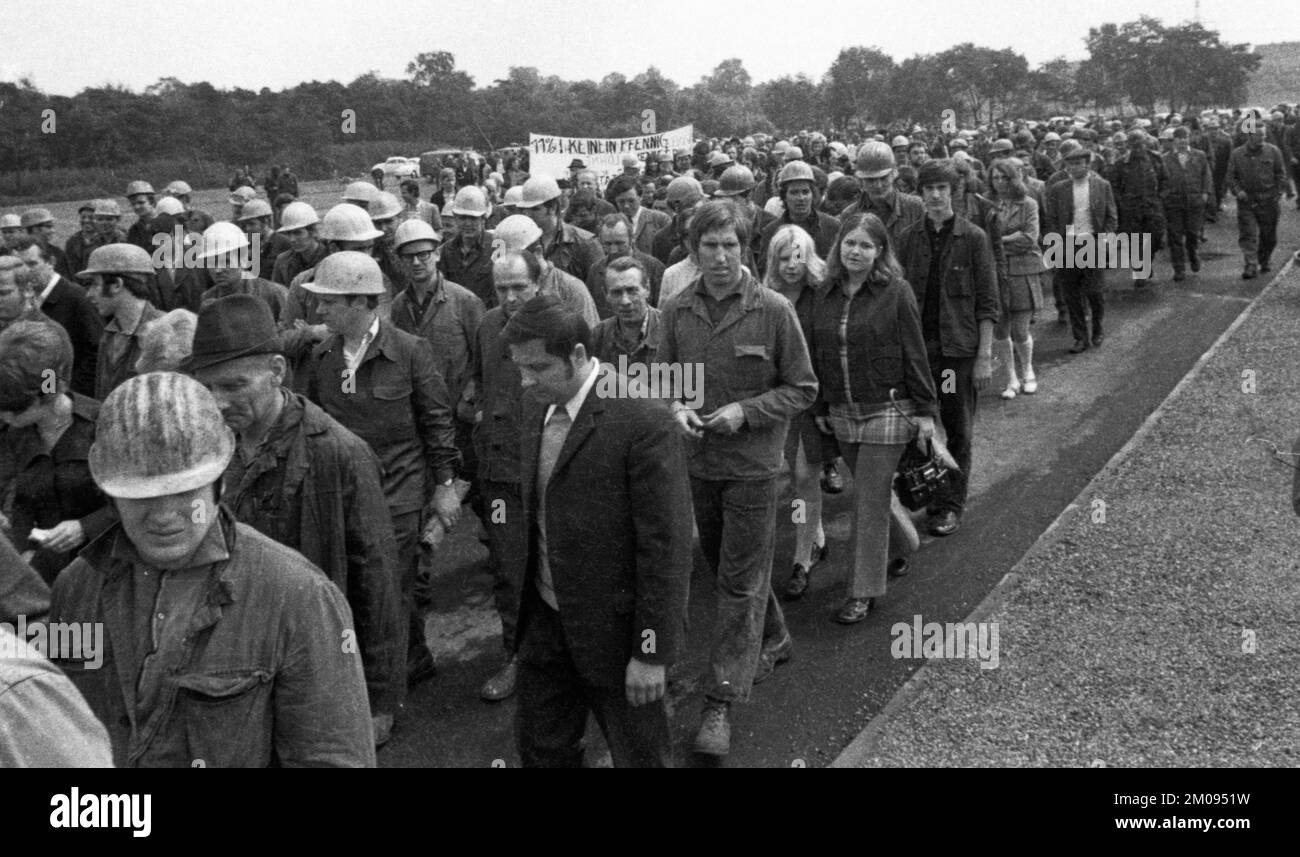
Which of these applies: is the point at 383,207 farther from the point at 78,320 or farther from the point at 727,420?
the point at 727,420

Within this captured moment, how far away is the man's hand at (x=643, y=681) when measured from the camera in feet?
11.4

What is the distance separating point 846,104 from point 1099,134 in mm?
31729

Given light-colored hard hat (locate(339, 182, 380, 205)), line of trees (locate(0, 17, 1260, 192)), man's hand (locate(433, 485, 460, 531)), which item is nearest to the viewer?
man's hand (locate(433, 485, 460, 531))

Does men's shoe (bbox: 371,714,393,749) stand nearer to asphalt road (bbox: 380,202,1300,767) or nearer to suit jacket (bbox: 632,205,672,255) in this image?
asphalt road (bbox: 380,202,1300,767)

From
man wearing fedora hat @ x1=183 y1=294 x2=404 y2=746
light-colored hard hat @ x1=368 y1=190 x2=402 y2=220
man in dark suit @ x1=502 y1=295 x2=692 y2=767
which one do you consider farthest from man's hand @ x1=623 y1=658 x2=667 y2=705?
light-colored hard hat @ x1=368 y1=190 x2=402 y2=220

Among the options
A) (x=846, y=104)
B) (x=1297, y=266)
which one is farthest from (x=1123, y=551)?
(x=846, y=104)

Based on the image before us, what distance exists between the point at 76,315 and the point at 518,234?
329 centimetres

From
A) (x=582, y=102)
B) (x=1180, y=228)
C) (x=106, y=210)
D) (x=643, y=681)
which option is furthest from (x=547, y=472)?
(x=582, y=102)

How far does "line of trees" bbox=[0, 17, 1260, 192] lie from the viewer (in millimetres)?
32562

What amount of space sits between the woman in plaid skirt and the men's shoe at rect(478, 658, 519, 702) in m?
1.75

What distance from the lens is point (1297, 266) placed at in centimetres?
1386

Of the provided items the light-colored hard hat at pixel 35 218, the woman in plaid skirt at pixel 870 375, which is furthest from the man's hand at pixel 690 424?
the light-colored hard hat at pixel 35 218

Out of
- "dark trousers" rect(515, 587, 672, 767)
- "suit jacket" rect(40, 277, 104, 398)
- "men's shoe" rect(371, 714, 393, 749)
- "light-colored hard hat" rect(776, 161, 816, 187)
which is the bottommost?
"men's shoe" rect(371, 714, 393, 749)

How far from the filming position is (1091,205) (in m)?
11.3
